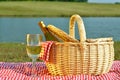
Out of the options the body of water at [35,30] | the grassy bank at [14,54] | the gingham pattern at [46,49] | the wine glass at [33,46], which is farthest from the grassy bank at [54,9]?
the wine glass at [33,46]

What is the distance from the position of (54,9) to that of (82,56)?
3732 cm

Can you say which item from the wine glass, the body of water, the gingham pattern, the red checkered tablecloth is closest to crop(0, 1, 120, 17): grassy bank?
the body of water

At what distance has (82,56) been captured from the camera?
2641mm

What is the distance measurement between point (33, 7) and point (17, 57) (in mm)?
33294

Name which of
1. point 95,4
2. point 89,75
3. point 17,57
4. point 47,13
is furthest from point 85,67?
point 95,4

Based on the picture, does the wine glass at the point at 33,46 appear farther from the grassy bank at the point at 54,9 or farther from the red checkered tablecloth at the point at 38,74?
the grassy bank at the point at 54,9

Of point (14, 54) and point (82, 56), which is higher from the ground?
point (82, 56)

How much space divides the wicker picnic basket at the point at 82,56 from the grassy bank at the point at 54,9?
33.3 metres

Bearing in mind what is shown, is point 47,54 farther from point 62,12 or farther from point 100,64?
point 62,12

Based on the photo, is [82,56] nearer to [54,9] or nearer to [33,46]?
[33,46]

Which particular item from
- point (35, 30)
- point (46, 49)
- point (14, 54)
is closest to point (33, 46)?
point (46, 49)

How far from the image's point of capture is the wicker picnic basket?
2639 millimetres

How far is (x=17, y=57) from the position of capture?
704cm

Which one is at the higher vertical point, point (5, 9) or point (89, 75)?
point (89, 75)
